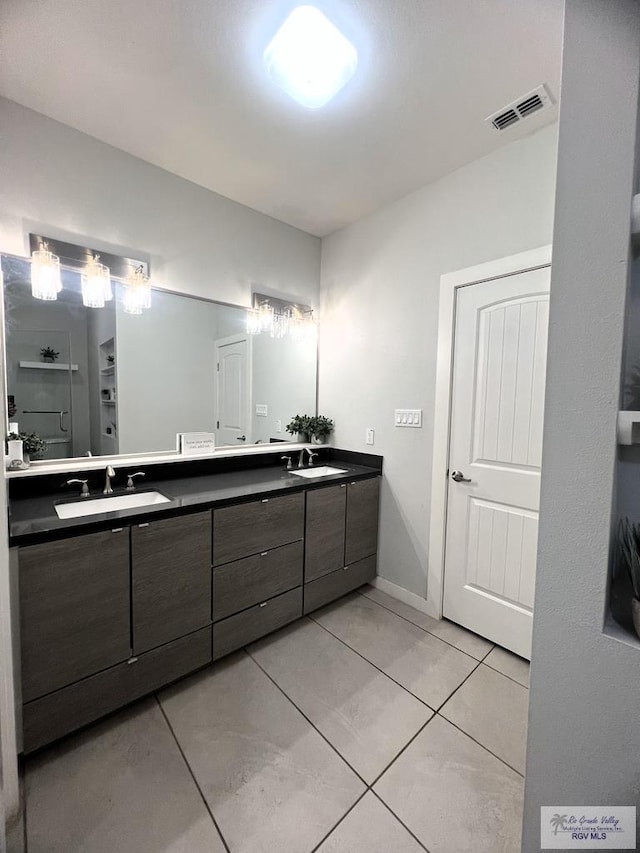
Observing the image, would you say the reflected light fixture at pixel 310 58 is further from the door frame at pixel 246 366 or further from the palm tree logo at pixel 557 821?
A: the palm tree logo at pixel 557 821

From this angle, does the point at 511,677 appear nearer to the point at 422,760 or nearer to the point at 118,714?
the point at 422,760

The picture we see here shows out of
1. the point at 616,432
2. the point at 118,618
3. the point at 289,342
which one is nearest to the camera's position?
the point at 616,432

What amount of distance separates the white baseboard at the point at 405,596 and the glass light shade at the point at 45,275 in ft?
8.82

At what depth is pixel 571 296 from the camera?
77 centimetres

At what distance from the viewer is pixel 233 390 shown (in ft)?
8.20

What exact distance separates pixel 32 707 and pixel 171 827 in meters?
0.65

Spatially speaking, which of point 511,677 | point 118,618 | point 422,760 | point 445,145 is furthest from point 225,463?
point 445,145

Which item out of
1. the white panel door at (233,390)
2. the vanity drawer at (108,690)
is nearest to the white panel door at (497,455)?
the white panel door at (233,390)

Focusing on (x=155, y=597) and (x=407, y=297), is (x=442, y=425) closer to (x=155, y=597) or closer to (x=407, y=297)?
(x=407, y=297)

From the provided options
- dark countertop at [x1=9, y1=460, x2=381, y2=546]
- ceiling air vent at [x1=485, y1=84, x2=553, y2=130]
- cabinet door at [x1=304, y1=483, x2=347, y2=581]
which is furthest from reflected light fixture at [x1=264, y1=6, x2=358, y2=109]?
cabinet door at [x1=304, y1=483, x2=347, y2=581]

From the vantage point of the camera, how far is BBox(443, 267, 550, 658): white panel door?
1864 millimetres

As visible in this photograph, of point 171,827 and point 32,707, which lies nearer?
point 171,827

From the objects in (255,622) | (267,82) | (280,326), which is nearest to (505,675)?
(255,622)

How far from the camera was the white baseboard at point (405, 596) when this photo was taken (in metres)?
2.31
